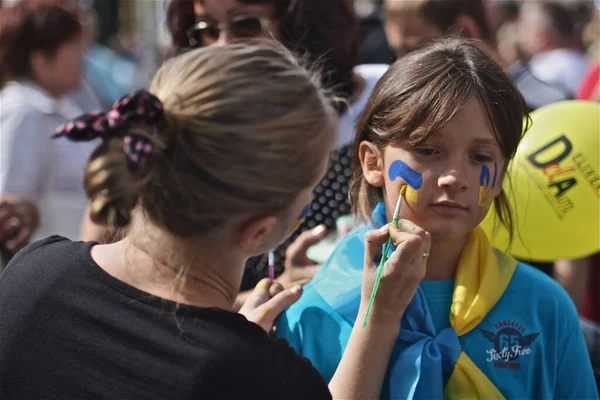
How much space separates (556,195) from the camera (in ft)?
7.39

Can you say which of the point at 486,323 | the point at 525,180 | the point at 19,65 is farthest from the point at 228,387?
the point at 19,65

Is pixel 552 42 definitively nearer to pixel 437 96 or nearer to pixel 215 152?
pixel 437 96

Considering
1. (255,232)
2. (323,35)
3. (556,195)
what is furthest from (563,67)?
(255,232)

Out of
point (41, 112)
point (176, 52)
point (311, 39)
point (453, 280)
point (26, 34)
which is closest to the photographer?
point (453, 280)

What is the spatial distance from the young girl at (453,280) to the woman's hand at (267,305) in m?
0.08

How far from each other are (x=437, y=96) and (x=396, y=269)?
39cm

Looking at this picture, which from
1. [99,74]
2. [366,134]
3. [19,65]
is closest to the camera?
[366,134]

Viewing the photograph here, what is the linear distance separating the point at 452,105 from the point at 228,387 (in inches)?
31.7

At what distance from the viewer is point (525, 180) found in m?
2.28

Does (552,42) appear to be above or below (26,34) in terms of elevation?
below

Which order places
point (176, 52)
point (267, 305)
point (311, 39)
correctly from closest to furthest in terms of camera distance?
1. point (267, 305)
2. point (311, 39)
3. point (176, 52)

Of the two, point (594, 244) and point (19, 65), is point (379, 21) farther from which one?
point (594, 244)

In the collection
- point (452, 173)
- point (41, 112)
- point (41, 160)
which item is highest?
point (452, 173)

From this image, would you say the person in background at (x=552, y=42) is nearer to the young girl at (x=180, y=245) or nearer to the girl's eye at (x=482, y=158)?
the girl's eye at (x=482, y=158)
